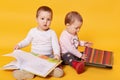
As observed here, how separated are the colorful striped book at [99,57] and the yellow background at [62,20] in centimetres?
14

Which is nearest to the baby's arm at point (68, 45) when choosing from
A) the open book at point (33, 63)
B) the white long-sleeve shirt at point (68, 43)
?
the white long-sleeve shirt at point (68, 43)

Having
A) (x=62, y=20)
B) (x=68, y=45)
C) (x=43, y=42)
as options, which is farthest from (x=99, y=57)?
(x=62, y=20)

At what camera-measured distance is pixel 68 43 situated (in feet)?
7.84

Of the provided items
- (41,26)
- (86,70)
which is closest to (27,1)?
(41,26)

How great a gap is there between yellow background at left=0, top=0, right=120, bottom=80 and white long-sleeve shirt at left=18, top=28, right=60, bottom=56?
0.32 m

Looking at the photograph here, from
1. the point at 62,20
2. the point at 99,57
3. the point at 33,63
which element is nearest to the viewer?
the point at 33,63

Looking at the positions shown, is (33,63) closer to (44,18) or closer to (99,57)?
(44,18)

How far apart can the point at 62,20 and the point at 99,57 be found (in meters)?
0.52

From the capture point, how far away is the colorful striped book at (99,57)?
2.43 m

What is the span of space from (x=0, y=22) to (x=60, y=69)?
2.56 ft

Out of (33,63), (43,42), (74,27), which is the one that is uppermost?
(74,27)

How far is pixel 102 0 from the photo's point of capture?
296cm

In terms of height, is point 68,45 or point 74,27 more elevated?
point 74,27

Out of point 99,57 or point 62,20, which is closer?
point 99,57
